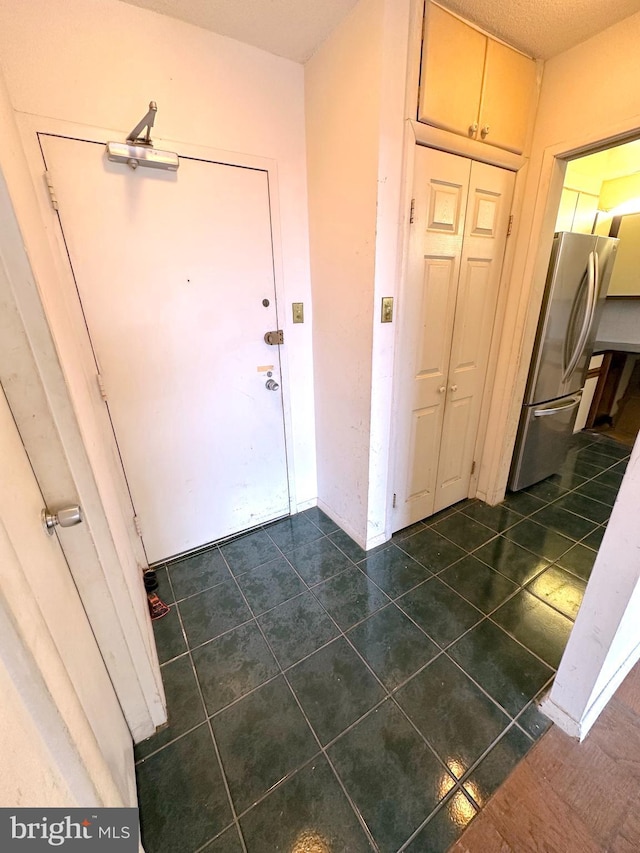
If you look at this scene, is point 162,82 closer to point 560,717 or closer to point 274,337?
point 274,337

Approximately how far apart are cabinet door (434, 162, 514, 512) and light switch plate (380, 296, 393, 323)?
495mm

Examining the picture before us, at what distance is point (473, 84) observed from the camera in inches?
59.4

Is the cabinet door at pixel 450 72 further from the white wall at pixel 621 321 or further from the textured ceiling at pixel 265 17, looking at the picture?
the white wall at pixel 621 321

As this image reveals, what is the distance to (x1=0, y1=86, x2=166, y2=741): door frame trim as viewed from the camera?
70 centimetres

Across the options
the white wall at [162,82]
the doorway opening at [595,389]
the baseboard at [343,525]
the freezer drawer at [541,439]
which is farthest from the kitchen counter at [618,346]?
the white wall at [162,82]

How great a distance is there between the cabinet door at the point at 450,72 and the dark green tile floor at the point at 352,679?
7.02 ft

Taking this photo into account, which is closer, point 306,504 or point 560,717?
point 560,717

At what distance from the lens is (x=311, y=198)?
1.81 m

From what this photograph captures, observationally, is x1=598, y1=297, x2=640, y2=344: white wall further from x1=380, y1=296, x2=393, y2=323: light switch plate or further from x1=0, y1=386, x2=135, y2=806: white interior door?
x1=0, y1=386, x2=135, y2=806: white interior door

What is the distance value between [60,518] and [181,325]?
45.0 inches

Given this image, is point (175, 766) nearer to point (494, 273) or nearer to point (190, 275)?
point (190, 275)

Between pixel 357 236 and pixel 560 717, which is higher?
pixel 357 236

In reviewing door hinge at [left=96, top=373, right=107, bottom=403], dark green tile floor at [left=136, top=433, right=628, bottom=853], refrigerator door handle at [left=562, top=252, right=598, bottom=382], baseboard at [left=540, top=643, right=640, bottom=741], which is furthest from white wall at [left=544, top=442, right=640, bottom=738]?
door hinge at [left=96, top=373, right=107, bottom=403]

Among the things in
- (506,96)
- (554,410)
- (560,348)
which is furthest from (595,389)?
(506,96)
